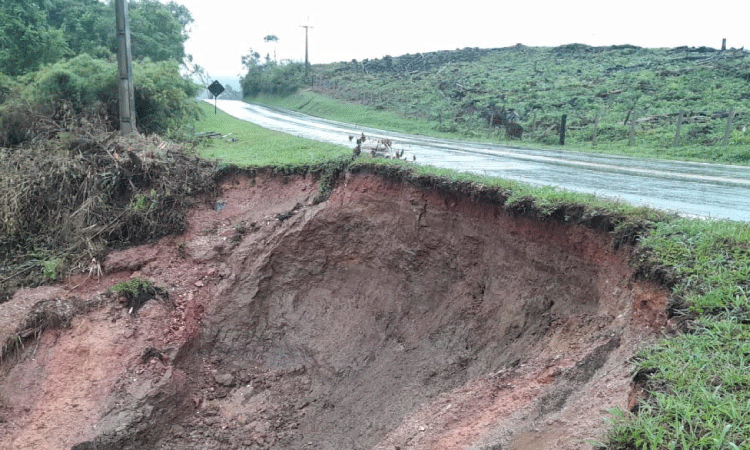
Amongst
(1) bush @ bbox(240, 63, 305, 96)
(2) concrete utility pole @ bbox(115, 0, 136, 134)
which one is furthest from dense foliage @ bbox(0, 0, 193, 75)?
(1) bush @ bbox(240, 63, 305, 96)

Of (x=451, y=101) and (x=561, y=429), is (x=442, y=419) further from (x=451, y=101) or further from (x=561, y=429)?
(x=451, y=101)

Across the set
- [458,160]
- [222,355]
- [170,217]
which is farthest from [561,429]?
[458,160]

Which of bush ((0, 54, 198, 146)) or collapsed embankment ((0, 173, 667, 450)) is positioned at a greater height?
bush ((0, 54, 198, 146))

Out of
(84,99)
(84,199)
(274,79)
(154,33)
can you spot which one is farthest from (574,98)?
(274,79)

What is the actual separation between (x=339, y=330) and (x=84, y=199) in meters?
5.47

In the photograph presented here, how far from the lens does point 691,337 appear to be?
373cm

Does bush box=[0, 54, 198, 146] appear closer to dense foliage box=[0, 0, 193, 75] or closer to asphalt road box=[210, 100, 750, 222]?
dense foliage box=[0, 0, 193, 75]

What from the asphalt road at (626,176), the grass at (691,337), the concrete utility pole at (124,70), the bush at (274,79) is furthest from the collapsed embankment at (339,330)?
the bush at (274,79)

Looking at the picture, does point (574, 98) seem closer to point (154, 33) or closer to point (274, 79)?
point (154, 33)

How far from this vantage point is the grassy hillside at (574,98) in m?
18.0

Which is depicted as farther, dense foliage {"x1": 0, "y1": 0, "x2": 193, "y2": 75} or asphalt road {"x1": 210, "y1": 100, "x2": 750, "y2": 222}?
dense foliage {"x1": 0, "y1": 0, "x2": 193, "y2": 75}

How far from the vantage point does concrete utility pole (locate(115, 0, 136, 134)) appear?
12250 mm

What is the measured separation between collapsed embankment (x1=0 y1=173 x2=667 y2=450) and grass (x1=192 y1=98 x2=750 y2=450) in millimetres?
266

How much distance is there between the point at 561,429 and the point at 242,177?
8.34 m
